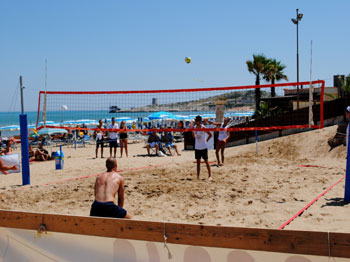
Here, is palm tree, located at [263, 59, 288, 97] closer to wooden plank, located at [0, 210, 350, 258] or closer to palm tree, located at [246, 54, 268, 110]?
palm tree, located at [246, 54, 268, 110]

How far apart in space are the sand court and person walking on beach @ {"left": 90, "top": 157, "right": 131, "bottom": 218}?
1.44 metres

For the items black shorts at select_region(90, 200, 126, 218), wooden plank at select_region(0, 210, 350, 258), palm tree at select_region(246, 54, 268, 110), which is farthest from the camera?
palm tree at select_region(246, 54, 268, 110)

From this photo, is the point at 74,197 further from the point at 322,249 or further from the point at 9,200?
the point at 322,249

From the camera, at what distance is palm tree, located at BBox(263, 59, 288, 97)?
26094 millimetres

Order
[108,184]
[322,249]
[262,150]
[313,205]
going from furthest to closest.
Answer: [262,150], [313,205], [108,184], [322,249]

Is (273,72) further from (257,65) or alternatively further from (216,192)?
(216,192)

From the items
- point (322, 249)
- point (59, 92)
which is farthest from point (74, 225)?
point (59, 92)

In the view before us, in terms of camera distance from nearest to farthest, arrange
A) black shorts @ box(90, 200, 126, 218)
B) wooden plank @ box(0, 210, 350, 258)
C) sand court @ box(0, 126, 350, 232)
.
Result: wooden plank @ box(0, 210, 350, 258) < black shorts @ box(90, 200, 126, 218) < sand court @ box(0, 126, 350, 232)

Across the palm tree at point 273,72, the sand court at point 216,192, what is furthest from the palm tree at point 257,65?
the sand court at point 216,192

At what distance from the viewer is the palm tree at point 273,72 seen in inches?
1027

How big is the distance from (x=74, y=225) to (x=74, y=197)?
11.3 feet

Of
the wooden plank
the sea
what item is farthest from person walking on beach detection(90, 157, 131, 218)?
the sea

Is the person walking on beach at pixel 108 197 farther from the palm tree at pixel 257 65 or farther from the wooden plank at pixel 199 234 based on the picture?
the palm tree at pixel 257 65

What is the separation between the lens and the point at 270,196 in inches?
246
